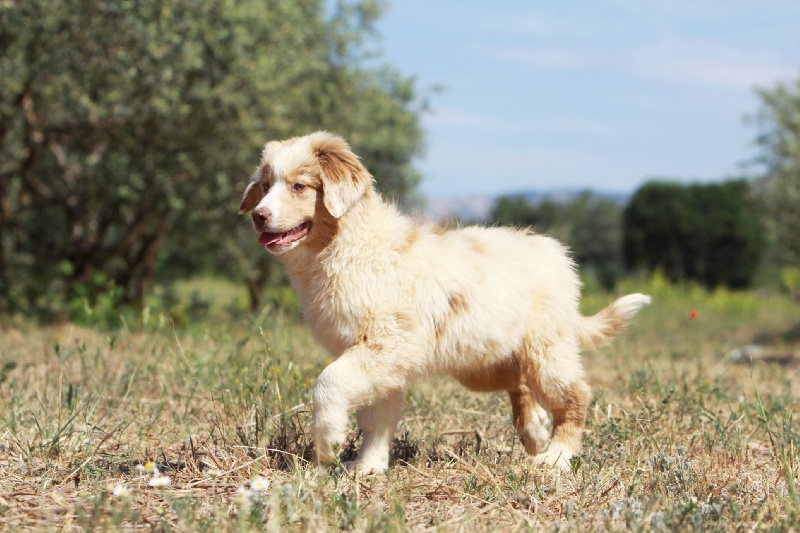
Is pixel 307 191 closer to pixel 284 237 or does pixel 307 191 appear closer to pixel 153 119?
pixel 284 237

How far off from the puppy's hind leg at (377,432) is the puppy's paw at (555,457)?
804 millimetres

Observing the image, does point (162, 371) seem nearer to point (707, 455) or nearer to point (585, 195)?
point (707, 455)

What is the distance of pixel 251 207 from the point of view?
477 cm

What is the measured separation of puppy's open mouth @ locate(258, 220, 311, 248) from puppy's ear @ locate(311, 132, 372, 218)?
181 mm

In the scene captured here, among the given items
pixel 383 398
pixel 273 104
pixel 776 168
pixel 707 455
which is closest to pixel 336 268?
pixel 383 398

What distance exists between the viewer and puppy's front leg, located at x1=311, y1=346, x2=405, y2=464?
12.6 ft

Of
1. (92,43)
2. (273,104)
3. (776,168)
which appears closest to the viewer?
(92,43)

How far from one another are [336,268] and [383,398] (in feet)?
2.26

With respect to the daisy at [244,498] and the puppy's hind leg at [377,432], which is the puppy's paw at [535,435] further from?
the daisy at [244,498]

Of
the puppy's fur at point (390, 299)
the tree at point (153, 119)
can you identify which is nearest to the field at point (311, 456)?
the puppy's fur at point (390, 299)

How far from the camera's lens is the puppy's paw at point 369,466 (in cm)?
416

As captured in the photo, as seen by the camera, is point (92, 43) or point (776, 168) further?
point (776, 168)

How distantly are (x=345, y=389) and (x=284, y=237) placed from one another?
87 centimetres

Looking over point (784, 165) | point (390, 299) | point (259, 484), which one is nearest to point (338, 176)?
point (390, 299)
